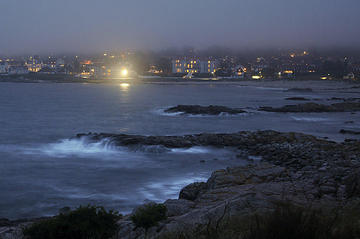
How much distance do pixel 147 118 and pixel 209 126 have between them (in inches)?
278

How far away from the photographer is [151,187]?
11.0 meters

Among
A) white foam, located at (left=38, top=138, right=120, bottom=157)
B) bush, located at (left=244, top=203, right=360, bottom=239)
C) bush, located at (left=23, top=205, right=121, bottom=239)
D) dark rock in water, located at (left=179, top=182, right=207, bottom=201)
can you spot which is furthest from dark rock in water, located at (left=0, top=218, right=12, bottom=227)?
white foam, located at (left=38, top=138, right=120, bottom=157)

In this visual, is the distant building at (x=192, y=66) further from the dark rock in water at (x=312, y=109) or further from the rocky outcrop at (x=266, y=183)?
the rocky outcrop at (x=266, y=183)

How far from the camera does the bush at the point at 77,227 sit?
5.37 m

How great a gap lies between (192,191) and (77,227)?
3.47 m

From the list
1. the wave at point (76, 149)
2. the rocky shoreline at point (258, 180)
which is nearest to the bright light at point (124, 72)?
the rocky shoreline at point (258, 180)

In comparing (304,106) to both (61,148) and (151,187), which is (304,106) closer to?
(61,148)

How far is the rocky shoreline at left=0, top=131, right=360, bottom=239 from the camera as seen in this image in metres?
5.04

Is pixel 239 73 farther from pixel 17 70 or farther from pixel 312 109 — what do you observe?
pixel 312 109

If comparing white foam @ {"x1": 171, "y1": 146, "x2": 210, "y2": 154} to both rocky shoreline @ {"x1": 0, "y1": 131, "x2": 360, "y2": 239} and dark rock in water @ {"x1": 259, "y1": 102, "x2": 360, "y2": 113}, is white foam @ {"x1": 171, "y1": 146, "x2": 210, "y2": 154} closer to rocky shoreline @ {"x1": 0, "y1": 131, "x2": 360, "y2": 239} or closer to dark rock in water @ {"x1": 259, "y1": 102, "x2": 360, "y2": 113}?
rocky shoreline @ {"x1": 0, "y1": 131, "x2": 360, "y2": 239}

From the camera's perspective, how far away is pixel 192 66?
161 metres

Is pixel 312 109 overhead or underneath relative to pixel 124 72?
underneath

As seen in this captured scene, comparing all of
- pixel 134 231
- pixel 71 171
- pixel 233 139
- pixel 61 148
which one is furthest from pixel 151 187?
pixel 61 148

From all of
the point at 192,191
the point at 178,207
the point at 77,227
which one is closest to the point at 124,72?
the point at 192,191
